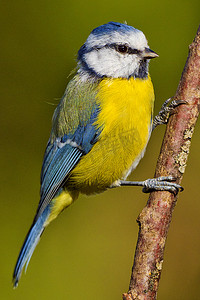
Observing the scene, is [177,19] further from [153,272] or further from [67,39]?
[153,272]

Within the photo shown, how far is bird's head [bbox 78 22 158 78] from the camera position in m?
2.08

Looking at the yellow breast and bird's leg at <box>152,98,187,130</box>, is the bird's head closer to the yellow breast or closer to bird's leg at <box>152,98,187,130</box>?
the yellow breast

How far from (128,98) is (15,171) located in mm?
856

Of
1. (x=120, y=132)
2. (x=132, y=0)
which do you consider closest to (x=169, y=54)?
(x=132, y=0)

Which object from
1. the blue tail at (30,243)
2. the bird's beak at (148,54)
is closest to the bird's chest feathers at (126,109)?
Answer: the bird's beak at (148,54)

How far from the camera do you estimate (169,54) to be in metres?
2.54

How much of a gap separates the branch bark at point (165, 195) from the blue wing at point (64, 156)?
54 cm

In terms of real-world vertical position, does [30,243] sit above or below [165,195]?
below

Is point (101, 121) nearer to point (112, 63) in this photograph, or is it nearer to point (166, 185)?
point (112, 63)

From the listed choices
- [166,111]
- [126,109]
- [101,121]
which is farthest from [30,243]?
[166,111]

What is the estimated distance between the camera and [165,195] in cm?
160

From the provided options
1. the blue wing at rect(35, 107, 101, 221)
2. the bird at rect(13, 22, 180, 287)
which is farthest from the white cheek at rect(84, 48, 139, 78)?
the blue wing at rect(35, 107, 101, 221)

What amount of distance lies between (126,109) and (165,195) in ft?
1.84

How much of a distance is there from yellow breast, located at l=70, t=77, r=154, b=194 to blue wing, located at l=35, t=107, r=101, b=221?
0.03m
